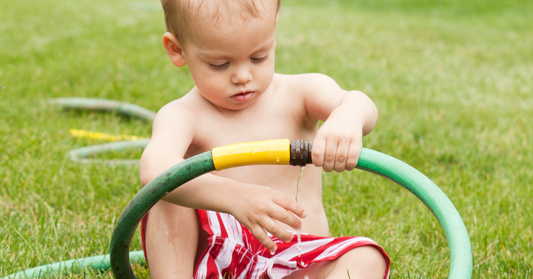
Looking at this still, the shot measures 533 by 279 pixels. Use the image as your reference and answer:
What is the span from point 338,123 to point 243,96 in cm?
42

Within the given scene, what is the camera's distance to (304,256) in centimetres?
178

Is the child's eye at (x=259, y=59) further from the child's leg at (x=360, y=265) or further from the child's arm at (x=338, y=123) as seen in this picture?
the child's leg at (x=360, y=265)

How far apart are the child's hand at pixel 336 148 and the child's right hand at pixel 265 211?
5.4 inches

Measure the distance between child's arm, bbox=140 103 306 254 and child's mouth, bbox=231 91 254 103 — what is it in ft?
0.73

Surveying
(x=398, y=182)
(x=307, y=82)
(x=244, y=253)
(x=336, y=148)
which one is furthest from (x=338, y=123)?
(x=244, y=253)

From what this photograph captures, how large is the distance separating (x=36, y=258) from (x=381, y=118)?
2747 millimetres

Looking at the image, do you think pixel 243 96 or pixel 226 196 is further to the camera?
pixel 243 96

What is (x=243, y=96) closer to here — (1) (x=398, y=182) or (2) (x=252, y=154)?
(2) (x=252, y=154)

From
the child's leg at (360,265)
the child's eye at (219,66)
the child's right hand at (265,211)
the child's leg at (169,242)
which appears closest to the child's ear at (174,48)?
the child's eye at (219,66)

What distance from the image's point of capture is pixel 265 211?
1.40m

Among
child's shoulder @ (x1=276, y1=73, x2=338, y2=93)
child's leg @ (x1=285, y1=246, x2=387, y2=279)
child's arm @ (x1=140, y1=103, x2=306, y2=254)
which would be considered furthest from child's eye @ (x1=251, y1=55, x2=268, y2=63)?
child's leg @ (x1=285, y1=246, x2=387, y2=279)

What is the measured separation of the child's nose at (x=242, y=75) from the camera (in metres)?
1.70

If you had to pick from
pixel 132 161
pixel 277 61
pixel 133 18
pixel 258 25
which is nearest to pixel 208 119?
pixel 258 25

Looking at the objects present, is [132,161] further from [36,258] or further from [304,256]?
[304,256]
